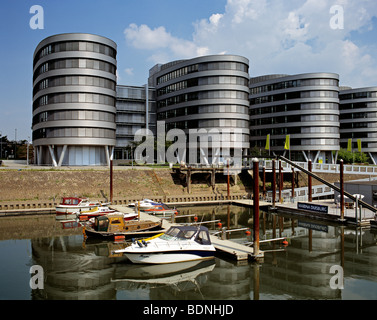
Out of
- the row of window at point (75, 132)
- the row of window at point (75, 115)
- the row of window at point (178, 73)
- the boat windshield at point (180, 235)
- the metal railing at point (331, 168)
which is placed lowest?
the boat windshield at point (180, 235)

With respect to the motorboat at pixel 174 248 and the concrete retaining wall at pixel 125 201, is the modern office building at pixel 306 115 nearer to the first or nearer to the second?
the concrete retaining wall at pixel 125 201

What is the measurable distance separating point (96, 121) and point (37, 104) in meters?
17.4

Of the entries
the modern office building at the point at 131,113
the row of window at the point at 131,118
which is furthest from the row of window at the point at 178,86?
the row of window at the point at 131,118

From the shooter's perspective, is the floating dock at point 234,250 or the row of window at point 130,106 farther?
the row of window at point 130,106

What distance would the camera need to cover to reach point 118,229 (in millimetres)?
35062

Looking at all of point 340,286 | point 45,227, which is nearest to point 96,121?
point 45,227

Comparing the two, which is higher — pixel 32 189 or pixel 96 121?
pixel 96 121

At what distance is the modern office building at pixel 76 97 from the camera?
236ft

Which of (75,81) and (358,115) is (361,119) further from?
(75,81)

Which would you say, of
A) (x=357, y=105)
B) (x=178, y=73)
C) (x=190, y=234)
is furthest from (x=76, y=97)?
(x=357, y=105)

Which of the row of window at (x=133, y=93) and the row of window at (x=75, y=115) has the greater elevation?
the row of window at (x=133, y=93)

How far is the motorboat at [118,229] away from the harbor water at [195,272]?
101 centimetres

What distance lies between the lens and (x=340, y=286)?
856 inches

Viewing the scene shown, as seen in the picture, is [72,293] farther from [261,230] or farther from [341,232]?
[341,232]
